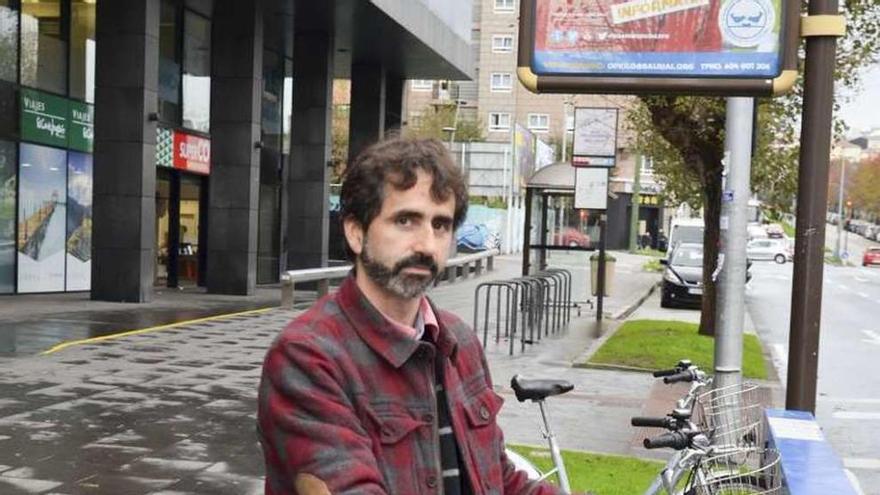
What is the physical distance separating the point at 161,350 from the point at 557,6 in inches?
292

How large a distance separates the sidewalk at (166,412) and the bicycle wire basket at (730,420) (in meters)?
2.69

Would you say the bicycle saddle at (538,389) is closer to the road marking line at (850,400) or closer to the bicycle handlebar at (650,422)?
the bicycle handlebar at (650,422)

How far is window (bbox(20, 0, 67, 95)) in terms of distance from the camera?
17.7 metres

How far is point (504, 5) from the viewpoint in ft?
230

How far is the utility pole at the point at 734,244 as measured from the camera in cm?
750

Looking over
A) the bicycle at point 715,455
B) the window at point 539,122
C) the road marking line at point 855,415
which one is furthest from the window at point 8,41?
the window at point 539,122

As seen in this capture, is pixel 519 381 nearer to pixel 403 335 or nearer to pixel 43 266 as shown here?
pixel 403 335

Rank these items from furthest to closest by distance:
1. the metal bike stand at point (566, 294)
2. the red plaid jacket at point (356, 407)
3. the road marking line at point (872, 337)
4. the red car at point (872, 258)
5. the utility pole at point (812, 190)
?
the red car at point (872, 258)
the metal bike stand at point (566, 294)
the road marking line at point (872, 337)
the utility pole at point (812, 190)
the red plaid jacket at point (356, 407)

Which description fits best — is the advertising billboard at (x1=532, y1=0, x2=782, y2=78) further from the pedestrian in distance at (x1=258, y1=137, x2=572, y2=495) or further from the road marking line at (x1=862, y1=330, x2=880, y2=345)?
the road marking line at (x1=862, y1=330, x2=880, y2=345)

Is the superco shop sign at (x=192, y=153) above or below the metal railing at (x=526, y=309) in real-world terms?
above

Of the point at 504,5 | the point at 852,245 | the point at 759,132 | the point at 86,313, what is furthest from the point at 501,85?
the point at 86,313

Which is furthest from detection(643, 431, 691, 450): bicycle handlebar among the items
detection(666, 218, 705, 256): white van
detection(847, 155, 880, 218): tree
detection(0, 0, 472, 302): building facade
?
detection(847, 155, 880, 218): tree

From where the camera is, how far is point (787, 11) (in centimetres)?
514

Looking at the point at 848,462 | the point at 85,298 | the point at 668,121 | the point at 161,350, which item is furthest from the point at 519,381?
the point at 85,298
